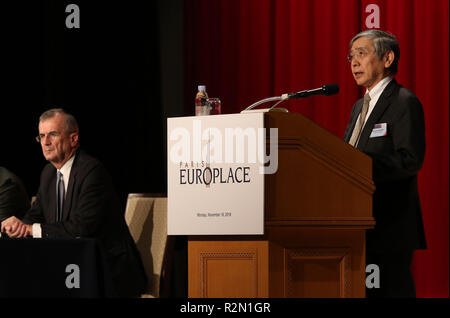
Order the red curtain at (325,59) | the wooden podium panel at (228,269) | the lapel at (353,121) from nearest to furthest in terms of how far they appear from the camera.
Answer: the wooden podium panel at (228,269) < the lapel at (353,121) < the red curtain at (325,59)

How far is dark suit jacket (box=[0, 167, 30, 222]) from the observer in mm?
4203

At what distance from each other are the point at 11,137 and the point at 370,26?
322 cm

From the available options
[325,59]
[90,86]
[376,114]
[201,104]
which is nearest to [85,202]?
[201,104]

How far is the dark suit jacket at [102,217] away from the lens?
12.6ft

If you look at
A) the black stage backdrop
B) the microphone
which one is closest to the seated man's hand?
the microphone

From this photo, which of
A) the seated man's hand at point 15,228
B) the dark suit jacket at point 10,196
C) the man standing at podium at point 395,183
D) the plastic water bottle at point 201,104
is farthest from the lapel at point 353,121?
the dark suit jacket at point 10,196

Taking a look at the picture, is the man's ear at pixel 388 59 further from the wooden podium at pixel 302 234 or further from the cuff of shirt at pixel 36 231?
the cuff of shirt at pixel 36 231

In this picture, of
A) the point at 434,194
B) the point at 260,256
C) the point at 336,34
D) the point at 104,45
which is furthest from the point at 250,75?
the point at 260,256

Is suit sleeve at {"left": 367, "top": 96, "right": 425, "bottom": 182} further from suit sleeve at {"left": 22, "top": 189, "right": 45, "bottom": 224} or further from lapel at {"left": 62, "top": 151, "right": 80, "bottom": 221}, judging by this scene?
suit sleeve at {"left": 22, "top": 189, "right": 45, "bottom": 224}

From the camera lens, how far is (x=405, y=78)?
5.27 metres

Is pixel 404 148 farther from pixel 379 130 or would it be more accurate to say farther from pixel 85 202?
pixel 85 202

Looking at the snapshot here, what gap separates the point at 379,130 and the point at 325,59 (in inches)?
106

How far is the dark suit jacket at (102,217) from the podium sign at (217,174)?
1307 millimetres

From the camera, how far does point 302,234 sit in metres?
2.53
